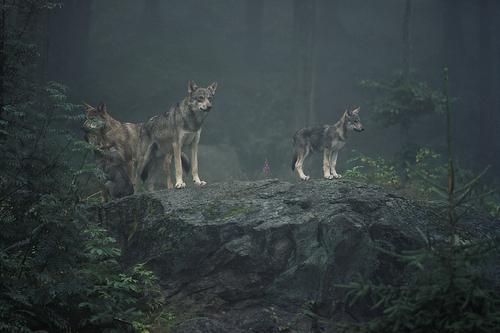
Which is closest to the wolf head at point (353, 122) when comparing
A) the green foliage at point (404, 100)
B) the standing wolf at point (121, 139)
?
the green foliage at point (404, 100)

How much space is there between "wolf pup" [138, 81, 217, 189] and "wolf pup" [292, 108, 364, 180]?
115 inches

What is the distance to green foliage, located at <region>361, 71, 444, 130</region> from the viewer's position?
15.5 m

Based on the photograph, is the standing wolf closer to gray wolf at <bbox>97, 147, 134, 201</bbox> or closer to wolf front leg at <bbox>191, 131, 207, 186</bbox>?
gray wolf at <bbox>97, 147, 134, 201</bbox>

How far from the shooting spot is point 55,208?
6453mm

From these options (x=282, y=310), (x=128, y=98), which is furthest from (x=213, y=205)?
(x=128, y=98)

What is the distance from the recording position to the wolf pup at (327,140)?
12.0 metres

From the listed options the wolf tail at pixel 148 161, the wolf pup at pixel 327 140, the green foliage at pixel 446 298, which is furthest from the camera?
the wolf pup at pixel 327 140

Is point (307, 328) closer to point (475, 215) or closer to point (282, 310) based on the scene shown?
point (282, 310)

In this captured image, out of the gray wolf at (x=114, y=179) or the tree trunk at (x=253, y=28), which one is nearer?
the gray wolf at (x=114, y=179)

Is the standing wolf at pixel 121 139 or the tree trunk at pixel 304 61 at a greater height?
the tree trunk at pixel 304 61

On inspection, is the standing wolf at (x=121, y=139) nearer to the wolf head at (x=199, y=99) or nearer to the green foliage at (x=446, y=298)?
the wolf head at (x=199, y=99)

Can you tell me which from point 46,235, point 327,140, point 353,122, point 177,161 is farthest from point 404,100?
point 46,235

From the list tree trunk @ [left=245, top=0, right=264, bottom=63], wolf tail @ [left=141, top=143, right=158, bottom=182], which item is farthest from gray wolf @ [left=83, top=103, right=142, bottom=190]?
tree trunk @ [left=245, top=0, right=264, bottom=63]

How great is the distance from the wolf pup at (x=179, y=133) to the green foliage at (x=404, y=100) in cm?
741
